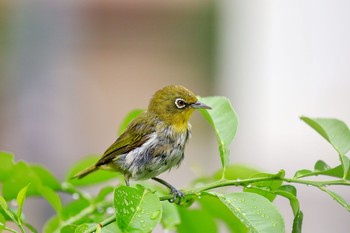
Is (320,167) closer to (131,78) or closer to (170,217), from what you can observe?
(170,217)

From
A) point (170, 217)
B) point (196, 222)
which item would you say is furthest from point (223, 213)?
point (170, 217)

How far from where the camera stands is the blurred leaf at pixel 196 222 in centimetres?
226

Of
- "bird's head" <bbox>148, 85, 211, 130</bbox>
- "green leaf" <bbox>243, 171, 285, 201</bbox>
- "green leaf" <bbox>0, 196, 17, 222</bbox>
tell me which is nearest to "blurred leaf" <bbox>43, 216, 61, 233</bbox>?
"green leaf" <bbox>0, 196, 17, 222</bbox>

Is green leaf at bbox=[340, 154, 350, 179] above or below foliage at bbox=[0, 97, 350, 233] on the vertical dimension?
above

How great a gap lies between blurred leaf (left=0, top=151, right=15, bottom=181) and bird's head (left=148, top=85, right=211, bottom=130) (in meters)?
0.97

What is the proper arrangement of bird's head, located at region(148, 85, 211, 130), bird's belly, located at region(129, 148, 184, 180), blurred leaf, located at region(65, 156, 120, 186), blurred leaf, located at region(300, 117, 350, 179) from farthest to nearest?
bird's head, located at region(148, 85, 211, 130), bird's belly, located at region(129, 148, 184, 180), blurred leaf, located at region(65, 156, 120, 186), blurred leaf, located at region(300, 117, 350, 179)

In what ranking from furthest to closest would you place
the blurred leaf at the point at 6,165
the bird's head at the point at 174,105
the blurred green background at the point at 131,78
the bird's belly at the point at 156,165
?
the blurred green background at the point at 131,78
the bird's head at the point at 174,105
the bird's belly at the point at 156,165
the blurred leaf at the point at 6,165

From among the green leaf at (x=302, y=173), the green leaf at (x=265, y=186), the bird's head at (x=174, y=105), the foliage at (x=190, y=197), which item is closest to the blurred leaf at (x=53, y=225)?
the foliage at (x=190, y=197)

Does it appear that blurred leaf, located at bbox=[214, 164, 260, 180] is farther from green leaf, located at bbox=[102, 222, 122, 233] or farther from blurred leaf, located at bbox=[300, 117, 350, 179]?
green leaf, located at bbox=[102, 222, 122, 233]

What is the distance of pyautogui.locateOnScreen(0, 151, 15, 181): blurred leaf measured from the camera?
2.12m

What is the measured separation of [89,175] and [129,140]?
407 millimetres

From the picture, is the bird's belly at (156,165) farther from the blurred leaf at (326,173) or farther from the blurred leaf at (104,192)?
the blurred leaf at (326,173)

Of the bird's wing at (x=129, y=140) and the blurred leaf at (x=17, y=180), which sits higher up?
the blurred leaf at (x=17, y=180)

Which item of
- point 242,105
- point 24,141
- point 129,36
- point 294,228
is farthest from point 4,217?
point 129,36
